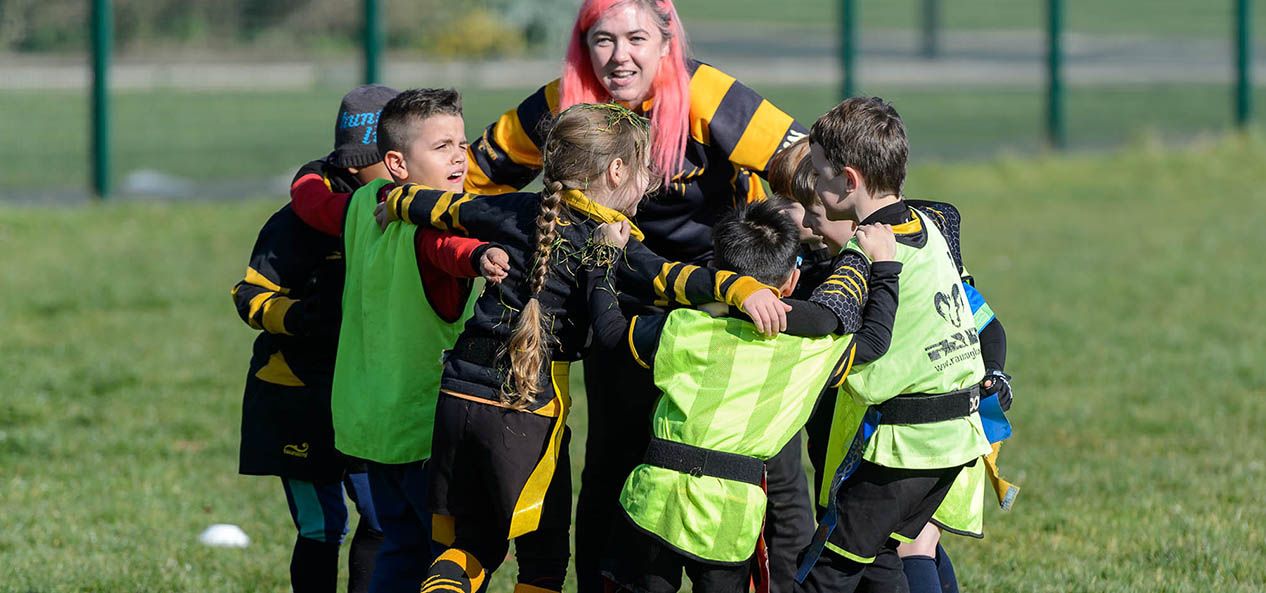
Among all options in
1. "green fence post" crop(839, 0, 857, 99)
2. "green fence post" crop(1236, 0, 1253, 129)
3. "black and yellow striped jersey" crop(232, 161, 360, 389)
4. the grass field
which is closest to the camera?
"black and yellow striped jersey" crop(232, 161, 360, 389)

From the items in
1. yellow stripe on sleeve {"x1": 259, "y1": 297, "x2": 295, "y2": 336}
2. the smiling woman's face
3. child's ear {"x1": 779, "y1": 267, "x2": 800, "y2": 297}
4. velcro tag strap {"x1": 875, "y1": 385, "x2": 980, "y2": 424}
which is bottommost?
velcro tag strap {"x1": 875, "y1": 385, "x2": 980, "y2": 424}

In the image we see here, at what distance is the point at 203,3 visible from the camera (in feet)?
46.3

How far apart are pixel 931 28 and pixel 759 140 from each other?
24.3 metres

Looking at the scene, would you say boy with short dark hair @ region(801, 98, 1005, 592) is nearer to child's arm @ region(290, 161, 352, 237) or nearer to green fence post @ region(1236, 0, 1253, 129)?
child's arm @ region(290, 161, 352, 237)

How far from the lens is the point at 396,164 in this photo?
3.66 metres

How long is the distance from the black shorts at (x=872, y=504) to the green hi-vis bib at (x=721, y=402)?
29 cm

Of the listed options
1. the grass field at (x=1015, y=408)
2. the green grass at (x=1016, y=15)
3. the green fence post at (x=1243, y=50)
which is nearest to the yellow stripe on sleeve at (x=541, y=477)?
the grass field at (x=1015, y=408)

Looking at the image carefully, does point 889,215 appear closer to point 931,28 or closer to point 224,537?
point 224,537

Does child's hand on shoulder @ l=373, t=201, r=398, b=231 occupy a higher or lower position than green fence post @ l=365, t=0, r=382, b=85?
lower

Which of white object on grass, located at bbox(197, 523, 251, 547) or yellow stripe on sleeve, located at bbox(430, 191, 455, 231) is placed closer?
yellow stripe on sleeve, located at bbox(430, 191, 455, 231)

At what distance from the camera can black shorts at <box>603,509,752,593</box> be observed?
3197mm

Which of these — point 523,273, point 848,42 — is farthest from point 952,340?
point 848,42

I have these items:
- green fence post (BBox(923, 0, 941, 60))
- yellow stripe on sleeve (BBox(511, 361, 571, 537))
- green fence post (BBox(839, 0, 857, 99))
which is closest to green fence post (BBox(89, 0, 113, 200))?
green fence post (BBox(839, 0, 857, 99))

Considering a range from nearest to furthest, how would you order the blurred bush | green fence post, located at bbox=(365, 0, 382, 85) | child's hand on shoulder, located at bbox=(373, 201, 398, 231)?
child's hand on shoulder, located at bbox=(373, 201, 398, 231)
green fence post, located at bbox=(365, 0, 382, 85)
the blurred bush
